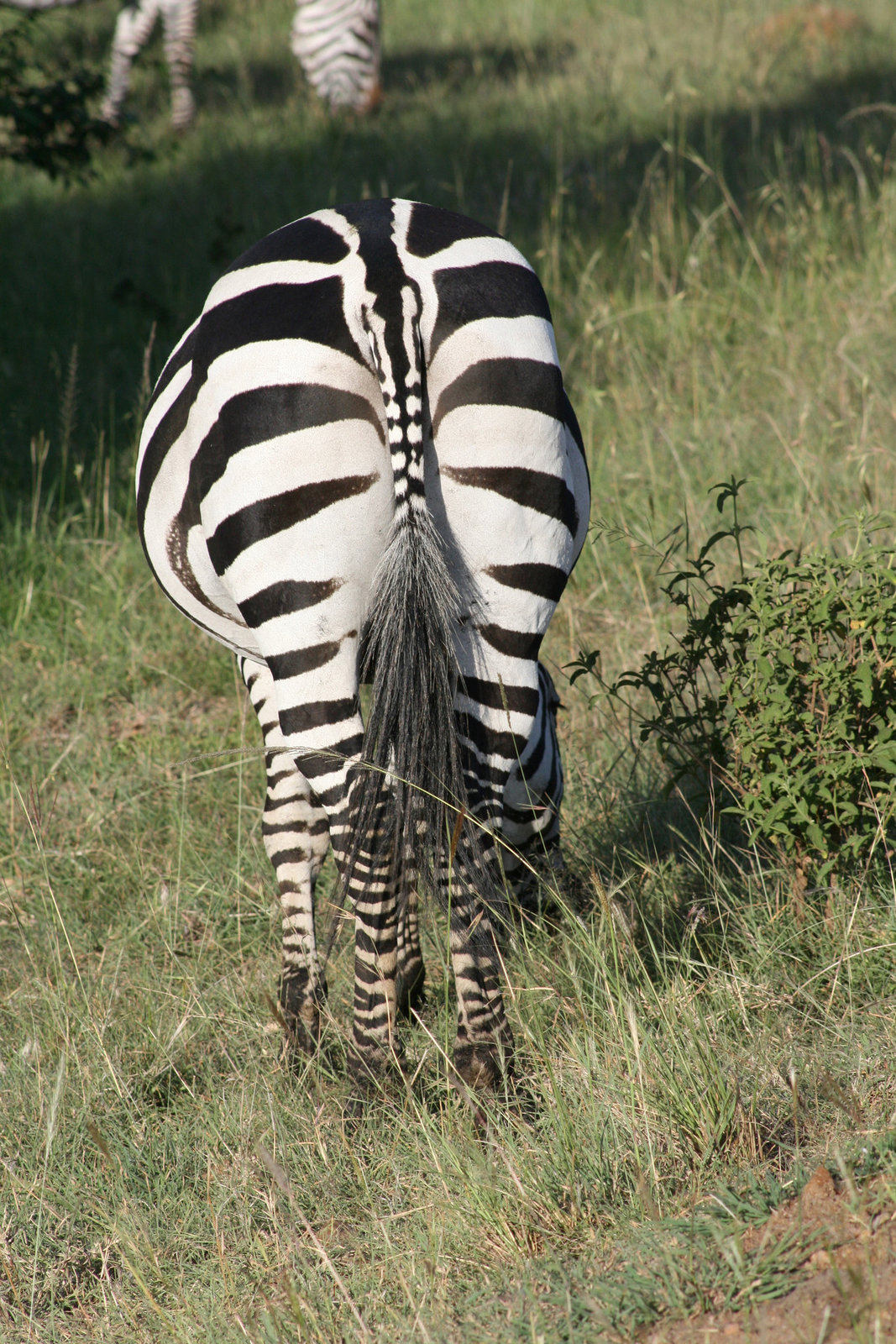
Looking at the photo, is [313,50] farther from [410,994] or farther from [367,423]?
[410,994]

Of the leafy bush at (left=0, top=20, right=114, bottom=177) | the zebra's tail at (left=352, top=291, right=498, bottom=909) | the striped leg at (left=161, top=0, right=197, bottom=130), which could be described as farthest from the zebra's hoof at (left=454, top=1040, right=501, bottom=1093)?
the striped leg at (left=161, top=0, right=197, bottom=130)

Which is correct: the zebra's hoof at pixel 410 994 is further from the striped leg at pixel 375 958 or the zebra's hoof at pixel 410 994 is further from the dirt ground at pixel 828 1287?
the dirt ground at pixel 828 1287

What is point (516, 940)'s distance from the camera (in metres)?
3.03

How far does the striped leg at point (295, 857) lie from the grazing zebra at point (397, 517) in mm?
594

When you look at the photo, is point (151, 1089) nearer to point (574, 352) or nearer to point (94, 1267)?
point (94, 1267)

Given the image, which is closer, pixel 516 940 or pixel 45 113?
pixel 516 940

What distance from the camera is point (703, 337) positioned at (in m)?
5.94

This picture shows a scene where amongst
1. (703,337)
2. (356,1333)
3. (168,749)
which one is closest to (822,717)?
(356,1333)

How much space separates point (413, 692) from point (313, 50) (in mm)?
11369

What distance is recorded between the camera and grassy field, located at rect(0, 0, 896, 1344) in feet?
6.50

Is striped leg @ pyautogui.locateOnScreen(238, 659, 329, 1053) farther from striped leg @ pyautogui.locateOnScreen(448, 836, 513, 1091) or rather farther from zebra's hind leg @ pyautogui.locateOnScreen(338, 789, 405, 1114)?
striped leg @ pyautogui.locateOnScreen(448, 836, 513, 1091)

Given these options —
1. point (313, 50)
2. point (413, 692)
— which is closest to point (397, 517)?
point (413, 692)

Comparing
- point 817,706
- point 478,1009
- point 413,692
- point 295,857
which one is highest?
point 413,692

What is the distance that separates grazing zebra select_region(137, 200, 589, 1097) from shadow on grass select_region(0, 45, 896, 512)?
3.21 metres
